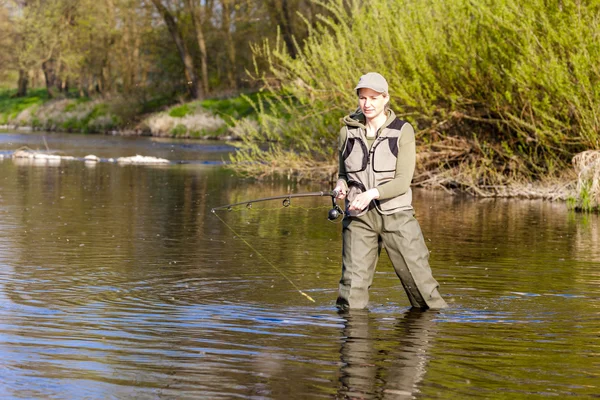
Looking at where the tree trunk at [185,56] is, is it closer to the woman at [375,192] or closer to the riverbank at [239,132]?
the riverbank at [239,132]

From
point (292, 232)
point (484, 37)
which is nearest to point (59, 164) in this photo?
point (484, 37)

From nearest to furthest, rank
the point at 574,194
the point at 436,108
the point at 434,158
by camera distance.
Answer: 1. the point at 574,194
2. the point at 436,108
3. the point at 434,158

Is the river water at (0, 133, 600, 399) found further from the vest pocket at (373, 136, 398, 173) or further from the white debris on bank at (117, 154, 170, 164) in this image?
the white debris on bank at (117, 154, 170, 164)

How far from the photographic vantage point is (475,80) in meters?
18.9

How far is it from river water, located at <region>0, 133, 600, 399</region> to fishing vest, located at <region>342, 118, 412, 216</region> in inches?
31.1

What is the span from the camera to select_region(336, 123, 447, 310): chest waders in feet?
23.6

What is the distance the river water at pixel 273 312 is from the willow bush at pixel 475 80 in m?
2.65

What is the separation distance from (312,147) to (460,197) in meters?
3.65

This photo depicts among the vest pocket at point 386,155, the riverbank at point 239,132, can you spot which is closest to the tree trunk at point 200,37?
the riverbank at point 239,132

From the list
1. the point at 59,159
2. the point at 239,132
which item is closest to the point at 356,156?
the point at 239,132

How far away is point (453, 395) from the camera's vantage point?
5328 mm

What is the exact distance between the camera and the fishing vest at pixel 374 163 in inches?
283

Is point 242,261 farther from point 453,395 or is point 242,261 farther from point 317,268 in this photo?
point 453,395

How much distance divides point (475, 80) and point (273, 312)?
11942 millimetres
